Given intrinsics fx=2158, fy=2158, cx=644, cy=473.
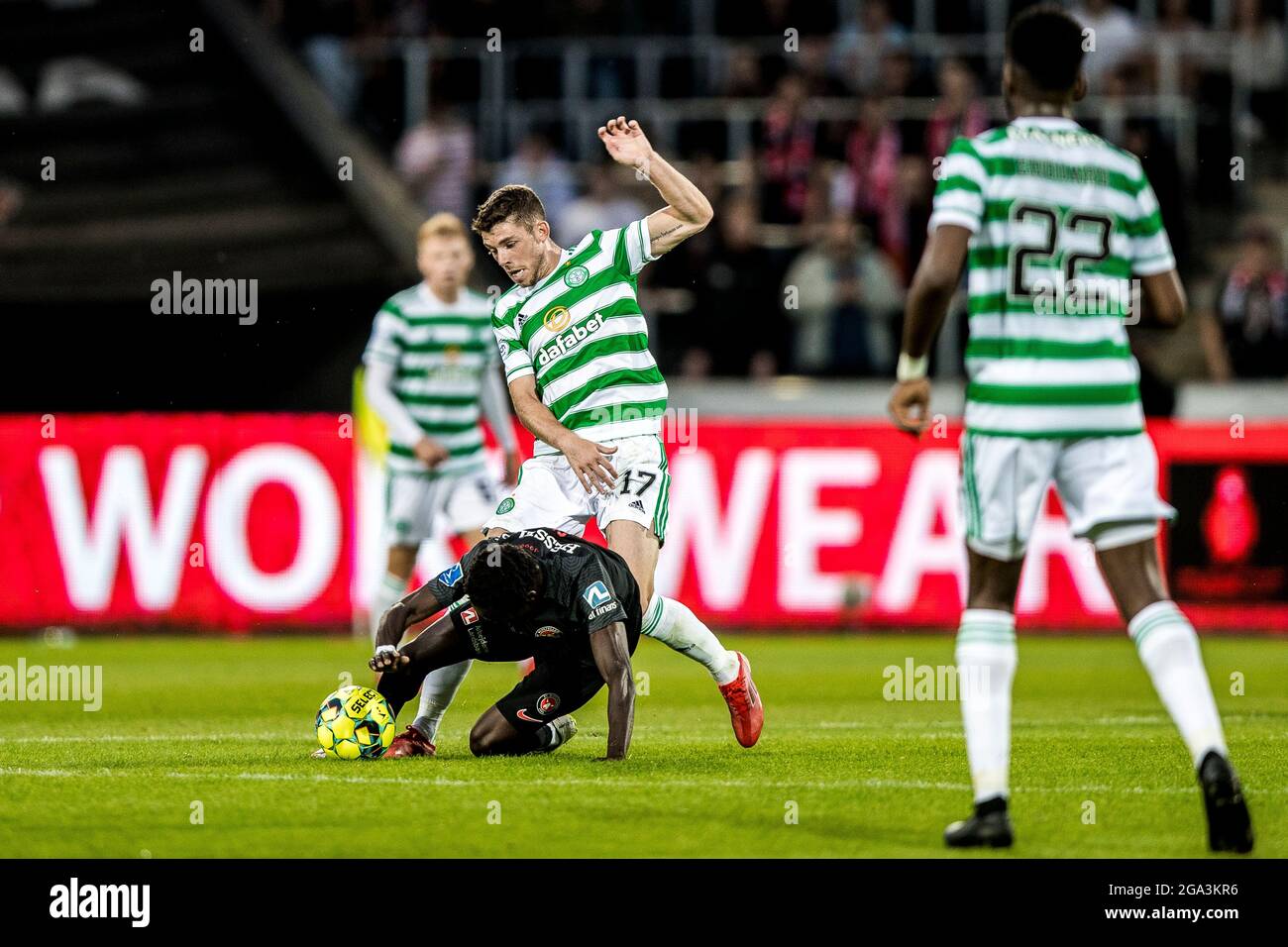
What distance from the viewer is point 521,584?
24.3ft

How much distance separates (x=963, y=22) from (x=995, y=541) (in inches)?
566

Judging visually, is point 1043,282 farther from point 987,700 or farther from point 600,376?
point 600,376

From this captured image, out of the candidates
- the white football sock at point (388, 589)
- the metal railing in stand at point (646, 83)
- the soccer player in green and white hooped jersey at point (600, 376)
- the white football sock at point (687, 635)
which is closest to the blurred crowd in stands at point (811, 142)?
the metal railing in stand at point (646, 83)

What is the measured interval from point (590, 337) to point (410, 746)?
1.66m

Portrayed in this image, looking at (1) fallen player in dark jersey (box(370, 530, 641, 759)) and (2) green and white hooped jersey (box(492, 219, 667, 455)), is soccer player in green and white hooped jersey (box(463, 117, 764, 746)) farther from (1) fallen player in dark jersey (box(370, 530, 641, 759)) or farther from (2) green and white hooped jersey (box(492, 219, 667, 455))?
(1) fallen player in dark jersey (box(370, 530, 641, 759))

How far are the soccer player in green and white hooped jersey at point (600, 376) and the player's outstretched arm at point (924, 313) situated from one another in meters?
2.21

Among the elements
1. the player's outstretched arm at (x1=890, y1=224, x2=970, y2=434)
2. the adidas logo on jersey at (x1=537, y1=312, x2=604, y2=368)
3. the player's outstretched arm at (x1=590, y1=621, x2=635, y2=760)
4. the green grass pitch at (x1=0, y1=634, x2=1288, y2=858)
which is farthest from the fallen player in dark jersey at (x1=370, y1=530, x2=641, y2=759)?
the player's outstretched arm at (x1=890, y1=224, x2=970, y2=434)

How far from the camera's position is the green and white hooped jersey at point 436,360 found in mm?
11461

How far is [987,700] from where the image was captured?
18.9 feet

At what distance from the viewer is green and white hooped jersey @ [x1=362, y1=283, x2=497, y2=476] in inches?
451

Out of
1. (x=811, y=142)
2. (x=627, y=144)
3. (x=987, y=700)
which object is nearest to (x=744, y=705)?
(x=627, y=144)

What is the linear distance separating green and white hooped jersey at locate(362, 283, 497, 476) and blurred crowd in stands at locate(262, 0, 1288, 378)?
535 cm

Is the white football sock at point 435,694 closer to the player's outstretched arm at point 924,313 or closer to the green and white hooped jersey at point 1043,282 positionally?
the player's outstretched arm at point 924,313
